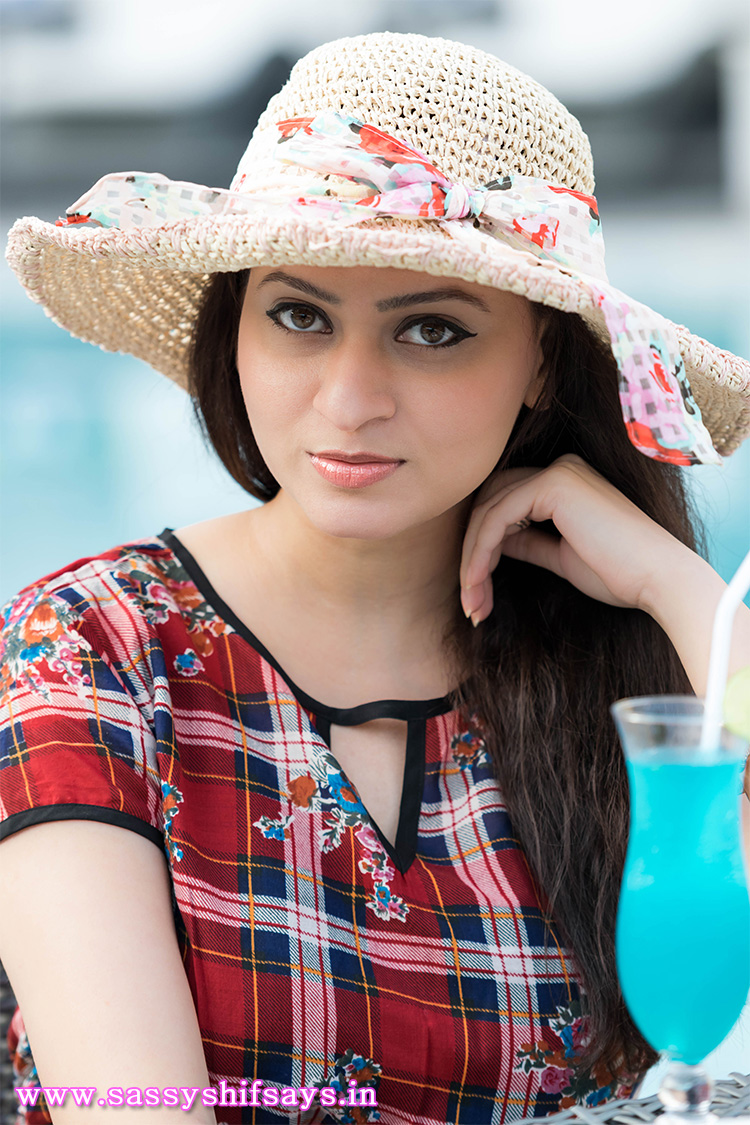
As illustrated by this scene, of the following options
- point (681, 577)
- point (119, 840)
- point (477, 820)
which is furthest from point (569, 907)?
point (119, 840)

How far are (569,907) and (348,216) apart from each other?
0.85m

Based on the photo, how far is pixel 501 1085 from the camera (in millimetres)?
1326

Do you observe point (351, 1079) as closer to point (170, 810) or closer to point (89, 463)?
point (170, 810)

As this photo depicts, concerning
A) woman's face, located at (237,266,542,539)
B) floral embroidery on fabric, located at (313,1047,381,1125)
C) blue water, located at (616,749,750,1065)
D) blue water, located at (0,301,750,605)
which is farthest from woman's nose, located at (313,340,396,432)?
blue water, located at (0,301,750,605)

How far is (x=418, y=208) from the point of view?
3.91ft

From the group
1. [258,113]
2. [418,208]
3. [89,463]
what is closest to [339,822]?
[418,208]

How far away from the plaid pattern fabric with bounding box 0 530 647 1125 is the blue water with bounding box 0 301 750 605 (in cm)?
332

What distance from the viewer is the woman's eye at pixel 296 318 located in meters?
1.31

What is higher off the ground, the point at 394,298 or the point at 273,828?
the point at 394,298

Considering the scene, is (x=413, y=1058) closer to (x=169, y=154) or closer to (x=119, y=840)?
(x=119, y=840)

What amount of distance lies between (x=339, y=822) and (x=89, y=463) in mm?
5090

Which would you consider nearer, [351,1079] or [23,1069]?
[351,1079]

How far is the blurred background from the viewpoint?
22.2ft

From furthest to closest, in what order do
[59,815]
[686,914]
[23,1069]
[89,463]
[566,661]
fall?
[89,463] → [566,661] → [23,1069] → [59,815] → [686,914]
